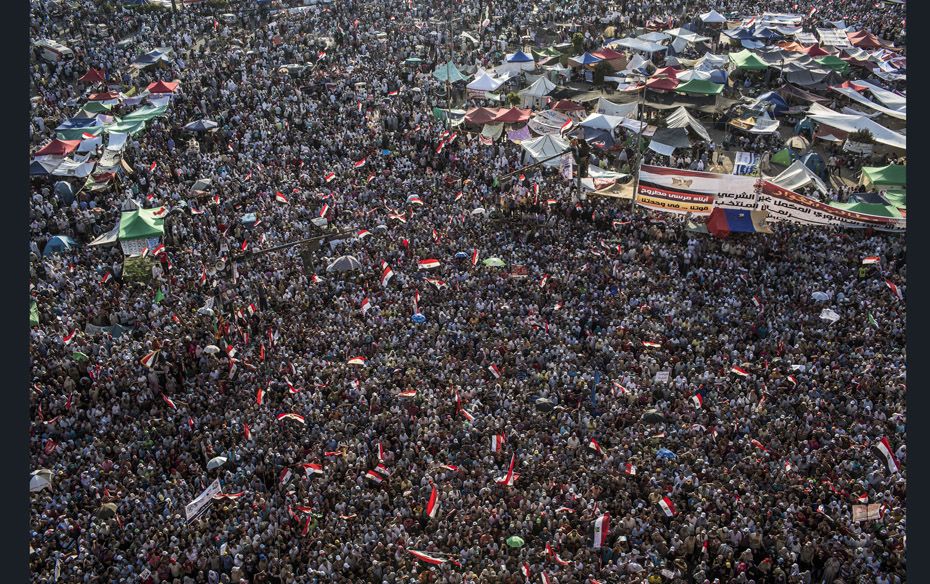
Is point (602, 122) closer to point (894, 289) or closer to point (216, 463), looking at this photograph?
point (894, 289)

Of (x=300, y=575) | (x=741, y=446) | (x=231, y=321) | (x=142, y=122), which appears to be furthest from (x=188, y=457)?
(x=142, y=122)

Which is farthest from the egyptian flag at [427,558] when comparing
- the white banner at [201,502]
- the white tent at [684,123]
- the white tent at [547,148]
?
the white tent at [684,123]

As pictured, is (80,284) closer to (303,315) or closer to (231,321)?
(231,321)

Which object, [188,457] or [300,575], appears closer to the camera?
[300,575]

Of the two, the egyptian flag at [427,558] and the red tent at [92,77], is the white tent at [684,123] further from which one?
the red tent at [92,77]

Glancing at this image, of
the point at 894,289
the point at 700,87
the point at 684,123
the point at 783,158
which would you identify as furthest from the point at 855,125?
the point at 894,289

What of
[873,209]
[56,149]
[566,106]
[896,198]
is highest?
[873,209]
